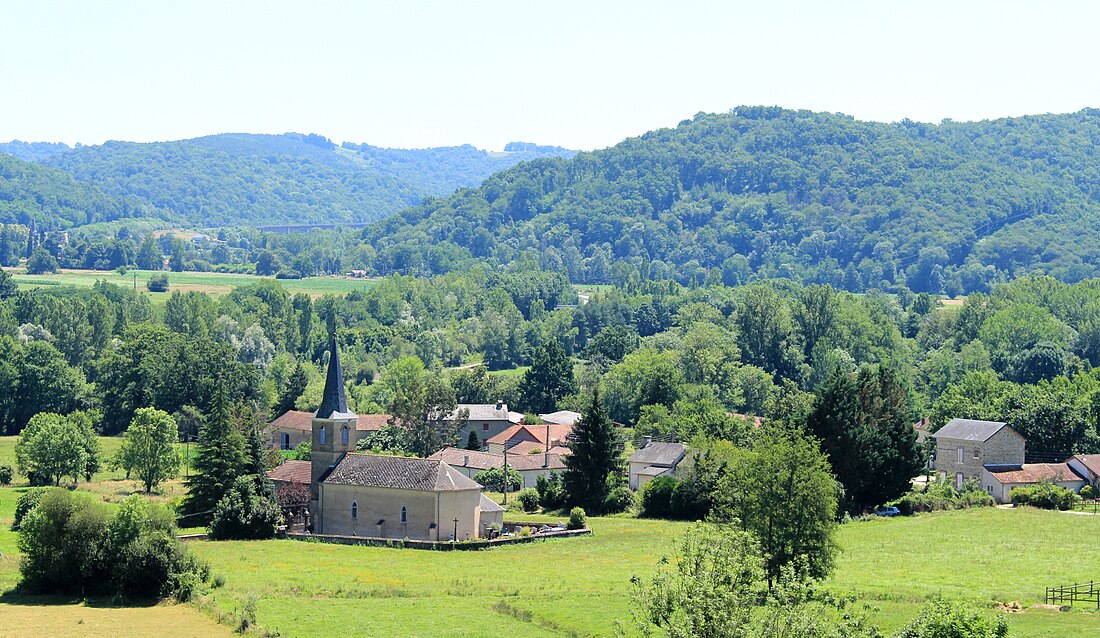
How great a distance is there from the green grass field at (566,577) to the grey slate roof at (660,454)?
11429 millimetres

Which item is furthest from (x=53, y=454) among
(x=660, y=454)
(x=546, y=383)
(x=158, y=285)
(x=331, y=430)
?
(x=158, y=285)

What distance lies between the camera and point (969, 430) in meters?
78.5

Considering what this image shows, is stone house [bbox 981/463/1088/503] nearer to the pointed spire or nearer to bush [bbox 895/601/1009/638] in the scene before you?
the pointed spire

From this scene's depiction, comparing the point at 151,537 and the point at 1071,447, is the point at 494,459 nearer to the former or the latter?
the point at 1071,447

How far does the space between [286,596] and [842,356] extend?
263ft

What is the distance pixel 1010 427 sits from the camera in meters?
77.1

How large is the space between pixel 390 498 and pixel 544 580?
1445 cm

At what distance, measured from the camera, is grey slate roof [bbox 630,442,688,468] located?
2970 inches

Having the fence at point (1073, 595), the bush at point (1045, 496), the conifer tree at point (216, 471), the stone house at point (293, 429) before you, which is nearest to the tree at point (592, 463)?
the conifer tree at point (216, 471)

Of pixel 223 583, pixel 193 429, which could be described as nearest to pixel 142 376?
pixel 193 429

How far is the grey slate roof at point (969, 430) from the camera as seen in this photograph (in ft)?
253

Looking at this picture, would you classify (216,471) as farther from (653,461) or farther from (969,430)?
(969,430)

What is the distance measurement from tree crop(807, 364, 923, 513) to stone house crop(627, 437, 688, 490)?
7.89 meters

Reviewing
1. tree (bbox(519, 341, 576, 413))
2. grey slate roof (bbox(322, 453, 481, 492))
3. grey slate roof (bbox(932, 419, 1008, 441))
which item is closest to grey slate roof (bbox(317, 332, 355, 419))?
grey slate roof (bbox(322, 453, 481, 492))
